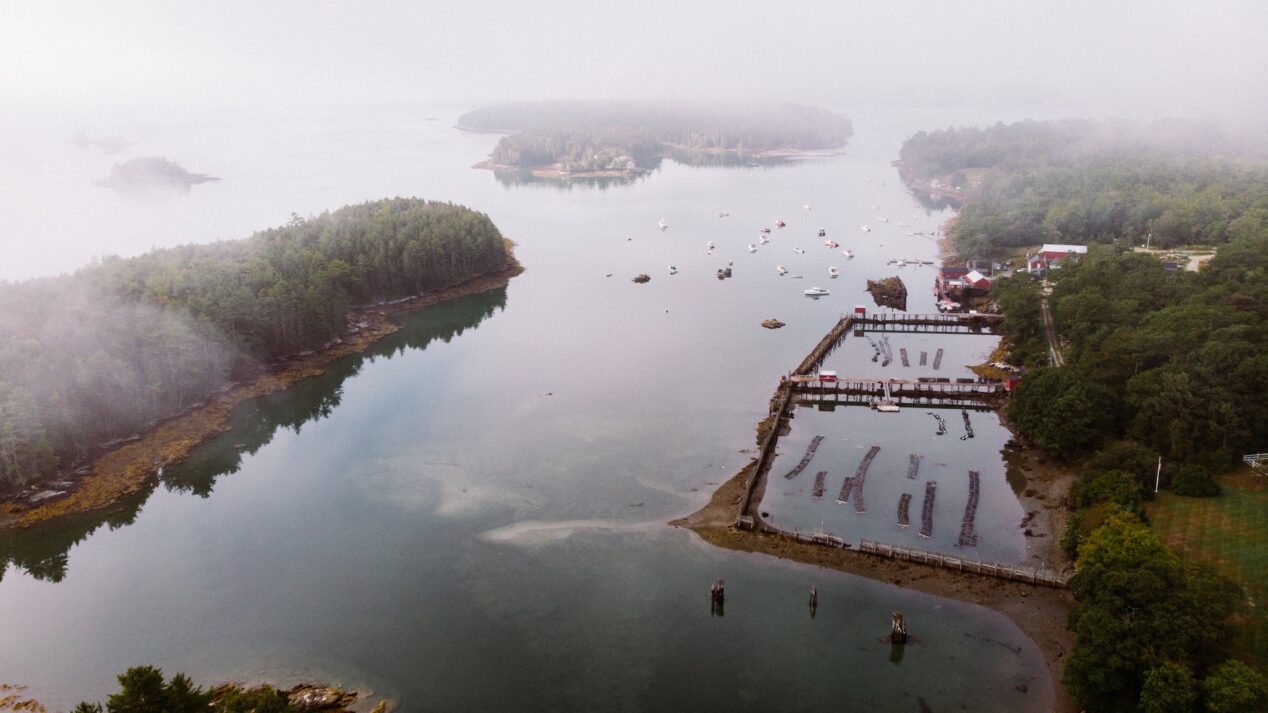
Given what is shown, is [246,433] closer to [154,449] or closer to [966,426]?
[154,449]

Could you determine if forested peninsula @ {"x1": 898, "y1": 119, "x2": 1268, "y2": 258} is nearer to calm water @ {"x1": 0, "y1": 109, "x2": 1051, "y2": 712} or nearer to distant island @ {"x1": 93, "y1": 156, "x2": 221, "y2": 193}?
calm water @ {"x1": 0, "y1": 109, "x2": 1051, "y2": 712}

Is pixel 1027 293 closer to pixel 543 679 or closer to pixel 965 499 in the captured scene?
pixel 965 499

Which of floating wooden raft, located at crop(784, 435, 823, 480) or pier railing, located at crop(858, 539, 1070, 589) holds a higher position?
floating wooden raft, located at crop(784, 435, 823, 480)

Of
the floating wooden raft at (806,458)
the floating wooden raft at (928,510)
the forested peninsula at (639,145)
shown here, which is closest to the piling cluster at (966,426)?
the floating wooden raft at (928,510)

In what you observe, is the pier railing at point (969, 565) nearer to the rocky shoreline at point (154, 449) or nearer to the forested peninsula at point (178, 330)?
the rocky shoreline at point (154, 449)

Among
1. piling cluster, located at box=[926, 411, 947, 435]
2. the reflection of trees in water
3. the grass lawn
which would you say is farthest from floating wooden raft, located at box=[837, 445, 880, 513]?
the reflection of trees in water
